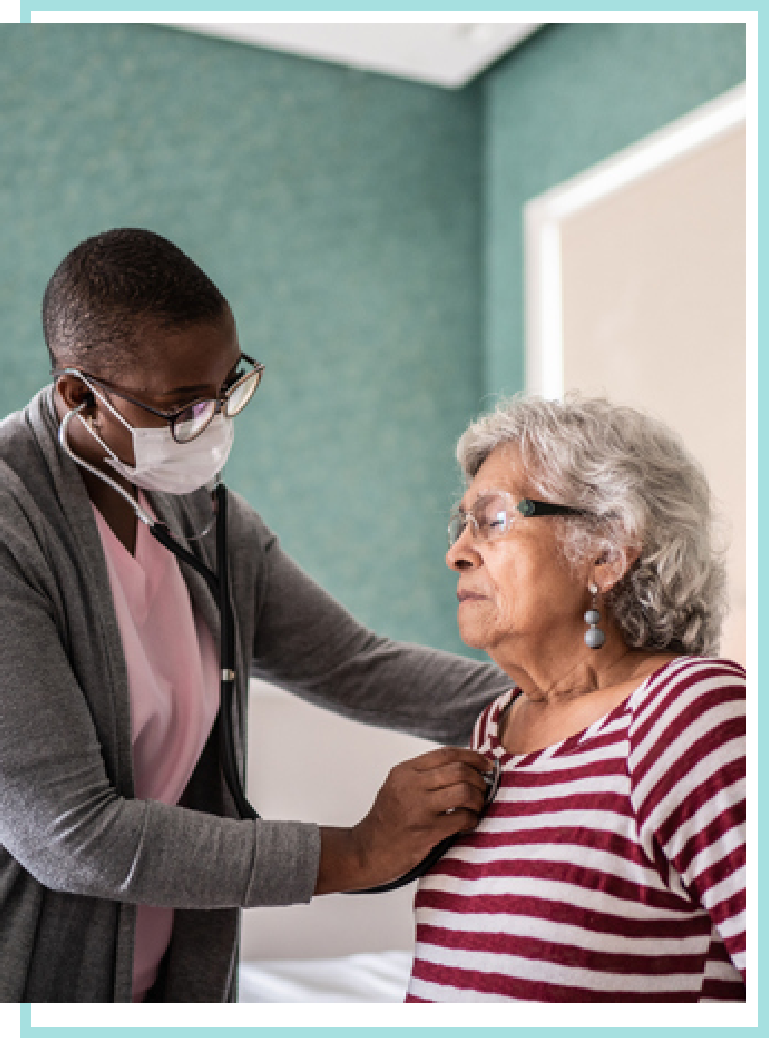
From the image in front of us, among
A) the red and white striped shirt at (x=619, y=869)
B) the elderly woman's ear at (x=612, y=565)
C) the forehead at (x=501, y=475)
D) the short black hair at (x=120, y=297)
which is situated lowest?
the red and white striped shirt at (x=619, y=869)

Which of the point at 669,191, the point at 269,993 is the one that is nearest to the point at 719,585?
the point at 269,993

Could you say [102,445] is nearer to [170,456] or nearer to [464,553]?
[170,456]

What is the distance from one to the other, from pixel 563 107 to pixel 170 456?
2.45 m

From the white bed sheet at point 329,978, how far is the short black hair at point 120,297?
89cm

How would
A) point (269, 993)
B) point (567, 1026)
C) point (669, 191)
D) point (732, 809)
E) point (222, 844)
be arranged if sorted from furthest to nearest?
point (669, 191) → point (269, 993) → point (222, 844) → point (732, 809) → point (567, 1026)

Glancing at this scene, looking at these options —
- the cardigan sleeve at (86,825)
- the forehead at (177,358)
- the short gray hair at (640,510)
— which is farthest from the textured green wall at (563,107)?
the cardigan sleeve at (86,825)

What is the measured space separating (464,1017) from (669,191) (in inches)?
99.6

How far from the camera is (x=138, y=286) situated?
3.34 ft

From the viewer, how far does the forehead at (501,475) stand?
116cm

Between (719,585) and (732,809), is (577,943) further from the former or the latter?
(719,585)

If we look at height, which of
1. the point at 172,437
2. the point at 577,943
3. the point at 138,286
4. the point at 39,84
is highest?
the point at 39,84

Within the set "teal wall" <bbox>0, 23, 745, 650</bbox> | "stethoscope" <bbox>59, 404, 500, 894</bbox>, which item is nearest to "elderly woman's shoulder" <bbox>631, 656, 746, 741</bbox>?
"stethoscope" <bbox>59, 404, 500, 894</bbox>

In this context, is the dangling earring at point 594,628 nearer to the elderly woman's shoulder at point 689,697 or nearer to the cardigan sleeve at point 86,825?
the elderly woman's shoulder at point 689,697

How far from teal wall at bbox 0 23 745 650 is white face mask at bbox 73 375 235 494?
192 cm
